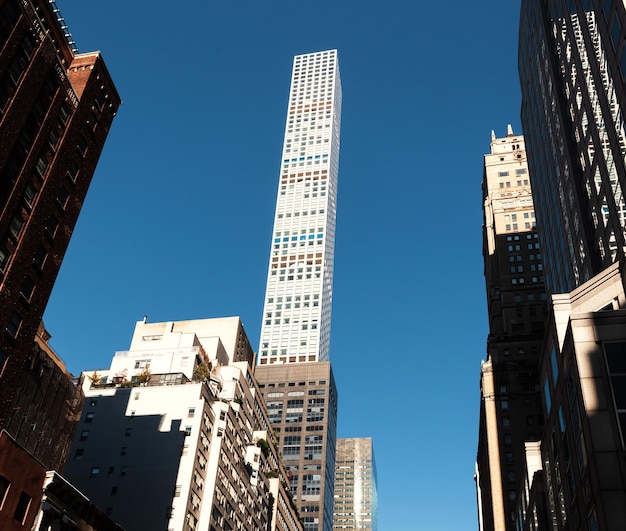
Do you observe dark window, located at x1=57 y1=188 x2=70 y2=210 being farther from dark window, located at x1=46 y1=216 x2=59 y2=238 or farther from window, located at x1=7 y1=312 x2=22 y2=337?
window, located at x1=7 y1=312 x2=22 y2=337

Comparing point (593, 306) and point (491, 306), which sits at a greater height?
point (491, 306)

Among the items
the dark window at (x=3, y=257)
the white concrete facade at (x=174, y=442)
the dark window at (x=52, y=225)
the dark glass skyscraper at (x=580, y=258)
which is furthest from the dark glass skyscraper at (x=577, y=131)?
the white concrete facade at (x=174, y=442)

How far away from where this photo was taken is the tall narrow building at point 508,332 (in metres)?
125

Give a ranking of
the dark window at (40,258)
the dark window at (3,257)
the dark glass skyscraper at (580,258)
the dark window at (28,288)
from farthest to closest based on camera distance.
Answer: the dark window at (40,258) < the dark window at (28,288) < the dark window at (3,257) < the dark glass skyscraper at (580,258)

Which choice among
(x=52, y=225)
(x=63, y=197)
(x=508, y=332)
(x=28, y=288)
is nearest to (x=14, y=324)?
(x=28, y=288)

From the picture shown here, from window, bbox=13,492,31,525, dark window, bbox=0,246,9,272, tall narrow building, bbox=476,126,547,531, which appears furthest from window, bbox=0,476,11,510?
tall narrow building, bbox=476,126,547,531

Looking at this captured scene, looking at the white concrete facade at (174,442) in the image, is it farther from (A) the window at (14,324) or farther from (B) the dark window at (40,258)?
(A) the window at (14,324)

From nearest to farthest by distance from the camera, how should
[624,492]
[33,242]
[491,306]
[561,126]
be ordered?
1. [624,492]
2. [33,242]
3. [561,126]
4. [491,306]

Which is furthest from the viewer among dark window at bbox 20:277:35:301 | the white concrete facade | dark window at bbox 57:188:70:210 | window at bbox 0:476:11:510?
the white concrete facade

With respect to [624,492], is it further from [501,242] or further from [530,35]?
[501,242]

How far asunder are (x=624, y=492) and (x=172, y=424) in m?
56.7

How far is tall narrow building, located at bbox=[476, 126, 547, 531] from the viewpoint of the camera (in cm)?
12475

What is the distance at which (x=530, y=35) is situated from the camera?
10025cm

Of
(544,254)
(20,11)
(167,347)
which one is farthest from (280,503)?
(20,11)
